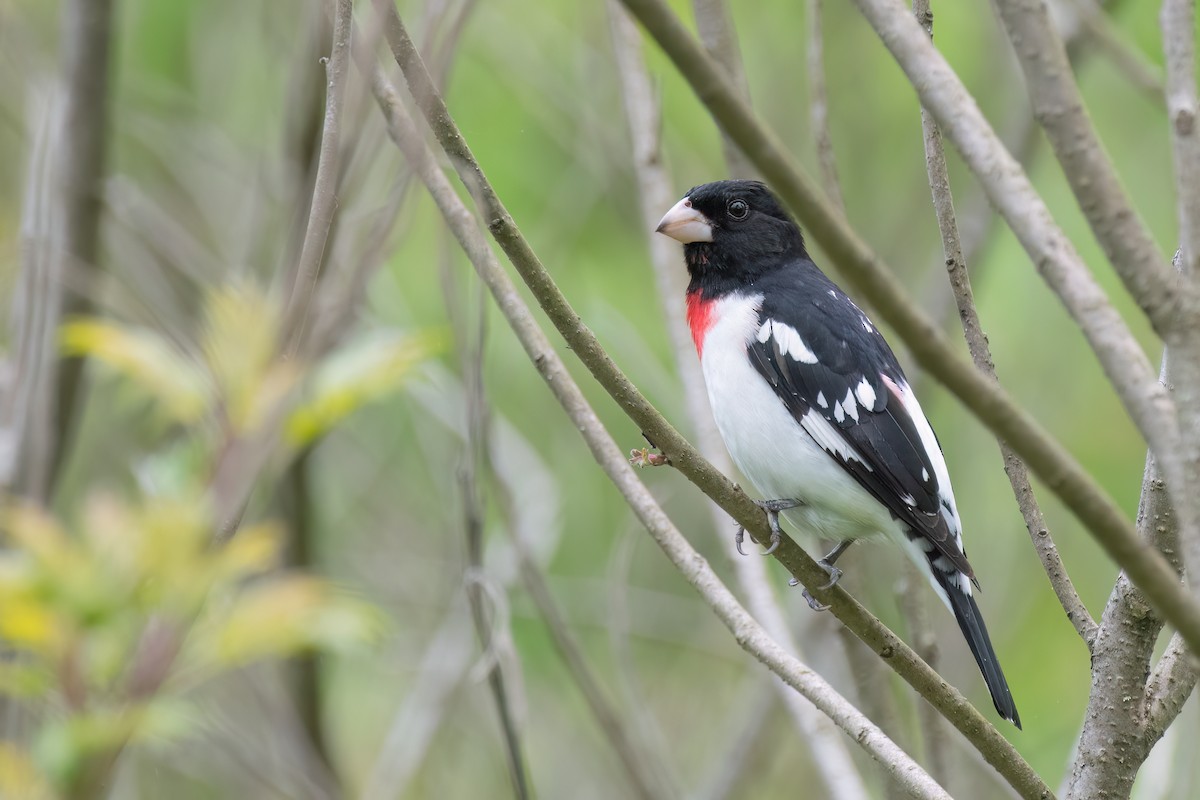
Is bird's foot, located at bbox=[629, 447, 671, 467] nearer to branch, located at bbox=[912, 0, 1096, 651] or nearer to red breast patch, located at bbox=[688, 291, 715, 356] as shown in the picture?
branch, located at bbox=[912, 0, 1096, 651]

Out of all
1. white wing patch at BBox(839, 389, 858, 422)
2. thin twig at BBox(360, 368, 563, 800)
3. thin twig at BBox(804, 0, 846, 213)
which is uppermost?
thin twig at BBox(804, 0, 846, 213)

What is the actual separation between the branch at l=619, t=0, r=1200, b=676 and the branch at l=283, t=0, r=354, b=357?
0.58 m

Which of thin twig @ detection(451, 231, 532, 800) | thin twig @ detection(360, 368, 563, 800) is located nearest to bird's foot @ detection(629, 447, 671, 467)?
thin twig @ detection(451, 231, 532, 800)

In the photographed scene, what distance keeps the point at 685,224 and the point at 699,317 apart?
0.97 feet

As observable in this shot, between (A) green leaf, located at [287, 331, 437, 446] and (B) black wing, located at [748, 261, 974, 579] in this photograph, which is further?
(B) black wing, located at [748, 261, 974, 579]

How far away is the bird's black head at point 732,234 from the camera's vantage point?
3965 mm

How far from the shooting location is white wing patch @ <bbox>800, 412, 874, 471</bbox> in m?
3.38

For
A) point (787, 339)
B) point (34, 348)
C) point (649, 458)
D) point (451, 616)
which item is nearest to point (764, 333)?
point (787, 339)

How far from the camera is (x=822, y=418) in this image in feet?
11.4

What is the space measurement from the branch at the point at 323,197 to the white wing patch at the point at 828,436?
Answer: 1886 mm

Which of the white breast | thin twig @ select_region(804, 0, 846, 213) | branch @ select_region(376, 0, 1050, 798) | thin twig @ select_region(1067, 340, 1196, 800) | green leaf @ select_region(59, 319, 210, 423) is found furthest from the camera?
the white breast

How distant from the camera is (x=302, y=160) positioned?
416 centimetres

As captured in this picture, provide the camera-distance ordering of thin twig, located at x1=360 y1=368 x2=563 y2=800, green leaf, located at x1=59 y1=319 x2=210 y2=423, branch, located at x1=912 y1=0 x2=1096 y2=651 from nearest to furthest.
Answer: branch, located at x1=912 y1=0 x2=1096 y2=651 → green leaf, located at x1=59 y1=319 x2=210 y2=423 → thin twig, located at x1=360 y1=368 x2=563 y2=800

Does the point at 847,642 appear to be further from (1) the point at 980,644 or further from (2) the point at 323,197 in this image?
(2) the point at 323,197
